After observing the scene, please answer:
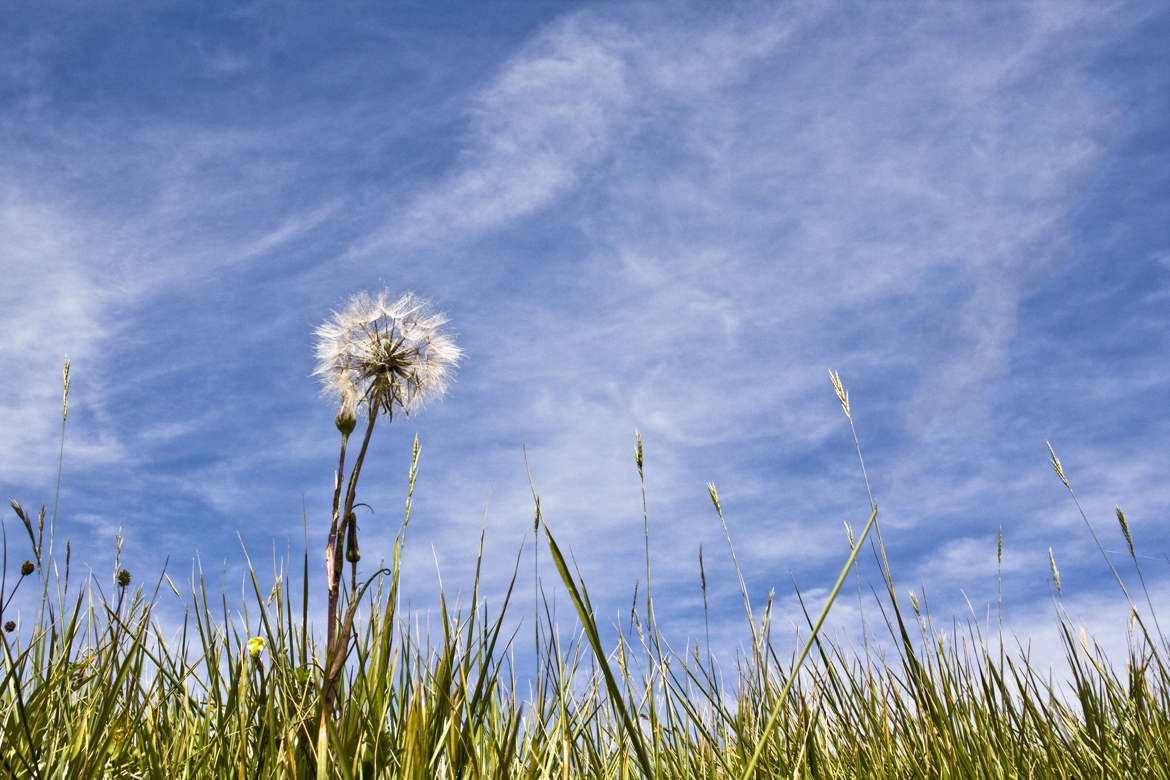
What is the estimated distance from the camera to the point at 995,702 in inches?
101

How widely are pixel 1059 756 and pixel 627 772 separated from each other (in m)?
1.29

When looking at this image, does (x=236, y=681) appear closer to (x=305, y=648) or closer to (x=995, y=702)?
(x=305, y=648)

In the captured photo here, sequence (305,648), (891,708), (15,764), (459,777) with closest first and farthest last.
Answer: (15,764) < (459,777) < (305,648) < (891,708)

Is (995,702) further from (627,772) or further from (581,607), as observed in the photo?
(581,607)

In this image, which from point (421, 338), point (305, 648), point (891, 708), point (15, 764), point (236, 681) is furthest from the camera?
point (421, 338)

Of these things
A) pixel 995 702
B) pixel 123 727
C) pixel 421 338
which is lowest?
pixel 995 702

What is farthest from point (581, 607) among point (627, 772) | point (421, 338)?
point (421, 338)

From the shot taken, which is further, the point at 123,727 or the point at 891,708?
the point at 891,708

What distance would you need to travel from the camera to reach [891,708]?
8.76 feet

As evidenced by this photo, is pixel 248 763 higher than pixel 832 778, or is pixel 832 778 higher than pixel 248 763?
pixel 248 763

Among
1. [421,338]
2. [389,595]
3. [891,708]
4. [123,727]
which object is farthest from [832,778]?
[421,338]

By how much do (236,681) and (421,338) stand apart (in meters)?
1.88

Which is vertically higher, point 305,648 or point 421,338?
point 421,338

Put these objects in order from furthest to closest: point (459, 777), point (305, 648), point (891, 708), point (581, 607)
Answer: point (891, 708)
point (305, 648)
point (459, 777)
point (581, 607)
